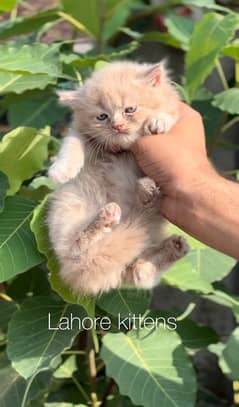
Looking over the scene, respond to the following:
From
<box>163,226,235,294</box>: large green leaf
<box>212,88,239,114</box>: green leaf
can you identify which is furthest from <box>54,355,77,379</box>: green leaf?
<box>212,88,239,114</box>: green leaf

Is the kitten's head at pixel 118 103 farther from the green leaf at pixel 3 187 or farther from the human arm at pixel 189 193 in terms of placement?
the green leaf at pixel 3 187

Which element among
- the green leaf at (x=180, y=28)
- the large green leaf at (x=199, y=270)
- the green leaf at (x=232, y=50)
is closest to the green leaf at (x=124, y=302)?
the large green leaf at (x=199, y=270)

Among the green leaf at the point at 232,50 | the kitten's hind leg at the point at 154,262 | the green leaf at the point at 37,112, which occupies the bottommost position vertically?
the green leaf at the point at 37,112

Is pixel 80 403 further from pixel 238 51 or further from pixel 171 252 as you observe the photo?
pixel 238 51

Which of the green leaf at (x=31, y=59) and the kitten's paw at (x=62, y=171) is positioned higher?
the green leaf at (x=31, y=59)

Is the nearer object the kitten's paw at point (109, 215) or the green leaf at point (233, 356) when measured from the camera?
the kitten's paw at point (109, 215)

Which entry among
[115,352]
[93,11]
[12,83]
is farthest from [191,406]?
[93,11]
